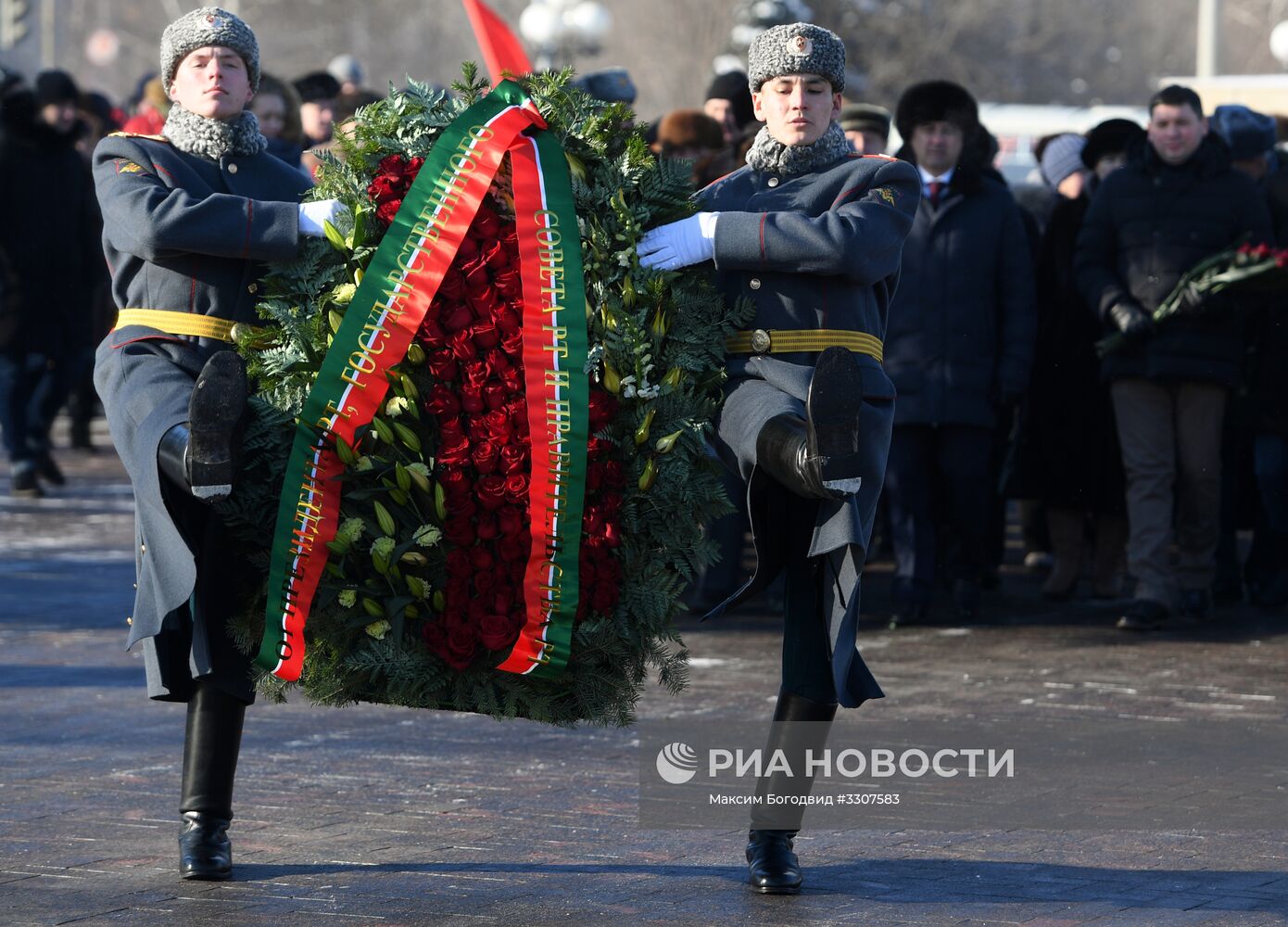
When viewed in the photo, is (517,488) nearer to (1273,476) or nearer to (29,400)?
(1273,476)

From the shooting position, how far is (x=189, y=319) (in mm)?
5617

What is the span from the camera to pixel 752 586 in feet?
18.3

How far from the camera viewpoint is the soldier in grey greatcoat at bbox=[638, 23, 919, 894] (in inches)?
215

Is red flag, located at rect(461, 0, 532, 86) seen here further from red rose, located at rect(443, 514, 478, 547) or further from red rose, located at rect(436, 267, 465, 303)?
red rose, located at rect(443, 514, 478, 547)

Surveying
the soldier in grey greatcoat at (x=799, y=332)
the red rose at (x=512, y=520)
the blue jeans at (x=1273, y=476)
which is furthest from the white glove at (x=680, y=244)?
the blue jeans at (x=1273, y=476)

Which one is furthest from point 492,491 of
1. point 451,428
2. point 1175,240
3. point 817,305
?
point 1175,240

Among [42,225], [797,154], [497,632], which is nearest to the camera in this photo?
[497,632]

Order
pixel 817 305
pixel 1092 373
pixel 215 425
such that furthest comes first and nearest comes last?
pixel 1092 373, pixel 817 305, pixel 215 425

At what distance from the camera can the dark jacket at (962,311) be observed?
394 inches

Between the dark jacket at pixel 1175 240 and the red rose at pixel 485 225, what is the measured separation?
4.99m

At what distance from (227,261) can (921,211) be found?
512cm

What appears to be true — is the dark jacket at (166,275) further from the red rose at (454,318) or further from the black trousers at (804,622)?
the black trousers at (804,622)

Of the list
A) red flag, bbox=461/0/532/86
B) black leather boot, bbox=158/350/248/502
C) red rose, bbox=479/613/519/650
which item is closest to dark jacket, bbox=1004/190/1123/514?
red flag, bbox=461/0/532/86

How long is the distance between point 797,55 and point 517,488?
4.53 ft
